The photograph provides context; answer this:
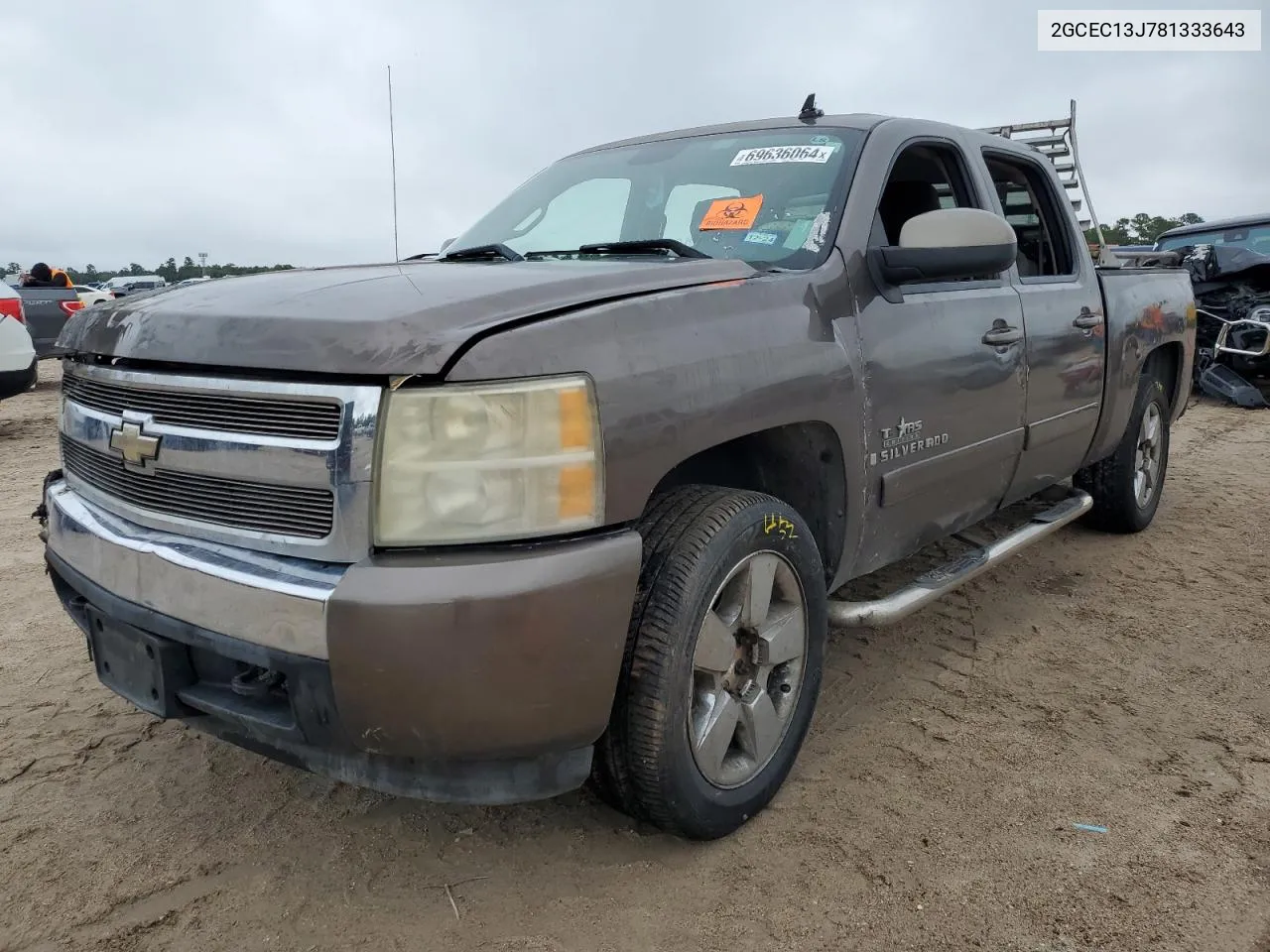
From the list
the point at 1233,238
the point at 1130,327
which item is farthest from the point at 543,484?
the point at 1233,238

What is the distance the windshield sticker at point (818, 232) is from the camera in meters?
2.57

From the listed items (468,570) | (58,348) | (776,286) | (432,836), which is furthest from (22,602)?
(776,286)

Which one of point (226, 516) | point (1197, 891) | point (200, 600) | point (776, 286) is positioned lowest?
point (1197, 891)

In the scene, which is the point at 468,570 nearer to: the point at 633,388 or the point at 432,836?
the point at 633,388

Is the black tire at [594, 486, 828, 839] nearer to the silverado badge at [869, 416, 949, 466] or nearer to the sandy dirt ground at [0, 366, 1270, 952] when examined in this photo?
the sandy dirt ground at [0, 366, 1270, 952]

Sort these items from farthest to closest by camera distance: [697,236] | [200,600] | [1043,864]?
1. [697,236]
2. [1043,864]
3. [200,600]

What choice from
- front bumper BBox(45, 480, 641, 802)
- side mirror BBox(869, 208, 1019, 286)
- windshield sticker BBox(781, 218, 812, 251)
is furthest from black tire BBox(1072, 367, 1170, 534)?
front bumper BBox(45, 480, 641, 802)

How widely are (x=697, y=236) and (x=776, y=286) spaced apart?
0.52 meters

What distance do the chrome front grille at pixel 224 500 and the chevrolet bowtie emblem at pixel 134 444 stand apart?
0.10 feet

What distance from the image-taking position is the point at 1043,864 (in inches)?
84.2

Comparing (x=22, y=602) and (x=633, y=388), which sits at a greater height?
(x=633, y=388)

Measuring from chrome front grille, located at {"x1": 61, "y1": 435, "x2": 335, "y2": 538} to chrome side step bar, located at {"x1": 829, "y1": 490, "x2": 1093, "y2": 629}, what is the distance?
142 centimetres

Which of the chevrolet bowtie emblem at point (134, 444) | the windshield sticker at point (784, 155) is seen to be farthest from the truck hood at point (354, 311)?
the windshield sticker at point (784, 155)

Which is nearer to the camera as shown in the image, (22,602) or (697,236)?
(697,236)
